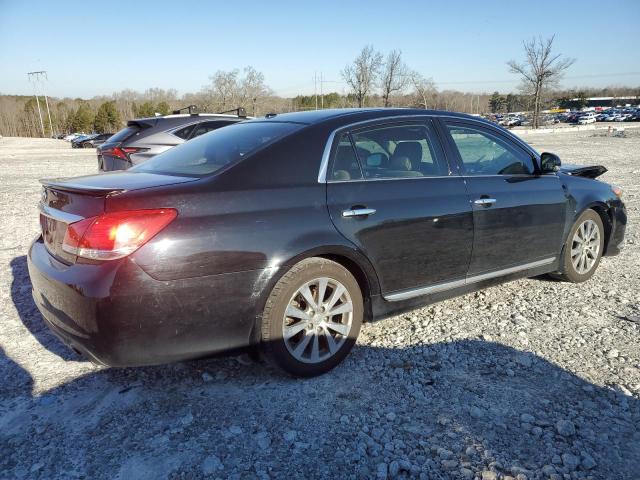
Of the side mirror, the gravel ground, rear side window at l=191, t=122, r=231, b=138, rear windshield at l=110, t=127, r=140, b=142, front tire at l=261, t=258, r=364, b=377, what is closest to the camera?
the gravel ground

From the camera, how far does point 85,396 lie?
9.48ft

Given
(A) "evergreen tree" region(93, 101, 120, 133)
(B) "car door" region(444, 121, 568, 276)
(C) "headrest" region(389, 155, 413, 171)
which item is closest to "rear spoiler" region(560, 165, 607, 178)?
(B) "car door" region(444, 121, 568, 276)

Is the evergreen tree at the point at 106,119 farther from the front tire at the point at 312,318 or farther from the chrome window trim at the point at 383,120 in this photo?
the front tire at the point at 312,318

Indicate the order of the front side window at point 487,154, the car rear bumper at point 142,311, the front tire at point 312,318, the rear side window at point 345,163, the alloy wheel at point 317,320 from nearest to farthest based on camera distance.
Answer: the car rear bumper at point 142,311
the front tire at point 312,318
the alloy wheel at point 317,320
the rear side window at point 345,163
the front side window at point 487,154

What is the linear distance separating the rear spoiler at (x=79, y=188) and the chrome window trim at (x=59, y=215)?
0.13 m

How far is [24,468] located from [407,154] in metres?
2.92

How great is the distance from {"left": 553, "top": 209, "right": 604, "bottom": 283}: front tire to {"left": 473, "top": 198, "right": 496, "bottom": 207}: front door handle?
118cm

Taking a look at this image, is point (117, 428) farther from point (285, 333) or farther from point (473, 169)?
point (473, 169)

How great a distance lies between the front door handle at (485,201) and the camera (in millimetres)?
3744

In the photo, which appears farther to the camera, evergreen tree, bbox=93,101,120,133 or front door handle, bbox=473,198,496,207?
evergreen tree, bbox=93,101,120,133

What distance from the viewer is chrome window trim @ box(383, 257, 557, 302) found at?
3.41 meters

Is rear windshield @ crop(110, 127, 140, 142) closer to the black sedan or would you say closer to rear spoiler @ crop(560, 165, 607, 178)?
the black sedan

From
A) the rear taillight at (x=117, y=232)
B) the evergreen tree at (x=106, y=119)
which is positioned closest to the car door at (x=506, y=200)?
the rear taillight at (x=117, y=232)

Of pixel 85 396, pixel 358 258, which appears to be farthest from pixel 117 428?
pixel 358 258
